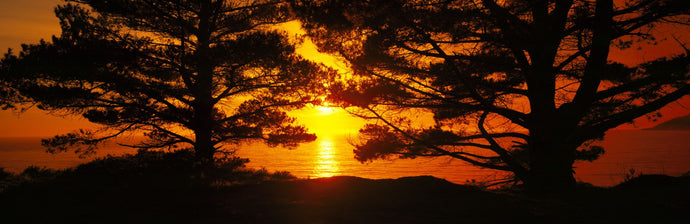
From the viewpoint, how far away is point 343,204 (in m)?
7.10

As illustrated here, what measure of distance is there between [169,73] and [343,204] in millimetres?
9253

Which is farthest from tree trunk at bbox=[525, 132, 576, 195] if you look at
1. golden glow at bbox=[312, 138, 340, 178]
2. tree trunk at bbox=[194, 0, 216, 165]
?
golden glow at bbox=[312, 138, 340, 178]

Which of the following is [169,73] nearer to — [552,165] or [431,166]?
[552,165]

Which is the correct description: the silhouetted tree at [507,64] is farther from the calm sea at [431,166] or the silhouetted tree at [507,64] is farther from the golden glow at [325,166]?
the golden glow at [325,166]

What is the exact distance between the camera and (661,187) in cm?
785

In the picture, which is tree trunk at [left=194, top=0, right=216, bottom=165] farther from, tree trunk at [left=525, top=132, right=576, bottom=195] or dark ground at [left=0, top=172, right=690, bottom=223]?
tree trunk at [left=525, top=132, right=576, bottom=195]

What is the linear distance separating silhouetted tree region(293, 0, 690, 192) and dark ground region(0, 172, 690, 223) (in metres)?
1.42

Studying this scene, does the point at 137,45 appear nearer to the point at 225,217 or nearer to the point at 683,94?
the point at 225,217

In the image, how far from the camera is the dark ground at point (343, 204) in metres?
6.17

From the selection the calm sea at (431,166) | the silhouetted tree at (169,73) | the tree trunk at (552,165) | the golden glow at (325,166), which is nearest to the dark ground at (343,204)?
the tree trunk at (552,165)

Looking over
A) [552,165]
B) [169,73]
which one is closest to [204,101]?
[169,73]

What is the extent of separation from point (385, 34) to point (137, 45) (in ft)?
26.5

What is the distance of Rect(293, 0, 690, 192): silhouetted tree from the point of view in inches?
323

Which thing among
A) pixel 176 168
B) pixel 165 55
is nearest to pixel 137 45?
pixel 165 55
